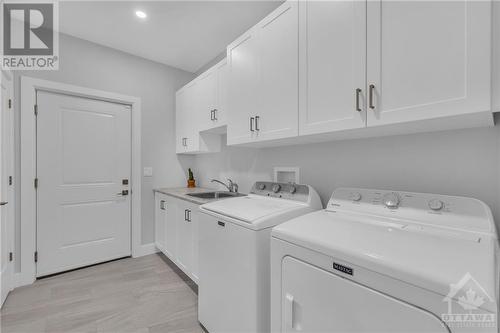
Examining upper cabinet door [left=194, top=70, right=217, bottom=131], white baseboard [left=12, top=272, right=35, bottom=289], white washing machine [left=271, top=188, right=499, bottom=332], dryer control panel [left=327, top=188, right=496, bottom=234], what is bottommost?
white baseboard [left=12, top=272, right=35, bottom=289]

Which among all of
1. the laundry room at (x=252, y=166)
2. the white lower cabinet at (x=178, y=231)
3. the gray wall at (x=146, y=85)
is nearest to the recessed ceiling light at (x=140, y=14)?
the laundry room at (x=252, y=166)

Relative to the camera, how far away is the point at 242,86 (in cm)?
182

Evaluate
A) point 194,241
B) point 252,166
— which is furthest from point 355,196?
point 194,241

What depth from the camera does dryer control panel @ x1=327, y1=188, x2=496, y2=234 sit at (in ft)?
3.13

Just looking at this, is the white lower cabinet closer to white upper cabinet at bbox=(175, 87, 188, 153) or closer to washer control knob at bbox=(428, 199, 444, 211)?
white upper cabinet at bbox=(175, 87, 188, 153)

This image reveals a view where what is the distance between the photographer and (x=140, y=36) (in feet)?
8.23

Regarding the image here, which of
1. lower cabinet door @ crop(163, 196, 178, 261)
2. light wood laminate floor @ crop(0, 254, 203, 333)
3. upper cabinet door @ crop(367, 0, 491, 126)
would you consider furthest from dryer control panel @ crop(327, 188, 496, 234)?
lower cabinet door @ crop(163, 196, 178, 261)

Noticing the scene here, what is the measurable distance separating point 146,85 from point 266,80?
7.12 feet

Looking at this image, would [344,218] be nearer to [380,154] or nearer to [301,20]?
[380,154]

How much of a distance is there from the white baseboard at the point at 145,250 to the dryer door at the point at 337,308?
254 cm

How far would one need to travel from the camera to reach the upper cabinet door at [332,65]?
1112 millimetres

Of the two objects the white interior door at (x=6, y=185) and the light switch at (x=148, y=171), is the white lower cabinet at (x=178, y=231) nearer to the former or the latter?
the light switch at (x=148, y=171)

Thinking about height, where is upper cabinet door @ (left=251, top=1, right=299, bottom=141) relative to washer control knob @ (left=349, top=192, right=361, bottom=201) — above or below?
above

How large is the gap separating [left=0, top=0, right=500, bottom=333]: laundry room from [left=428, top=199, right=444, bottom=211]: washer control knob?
21mm
